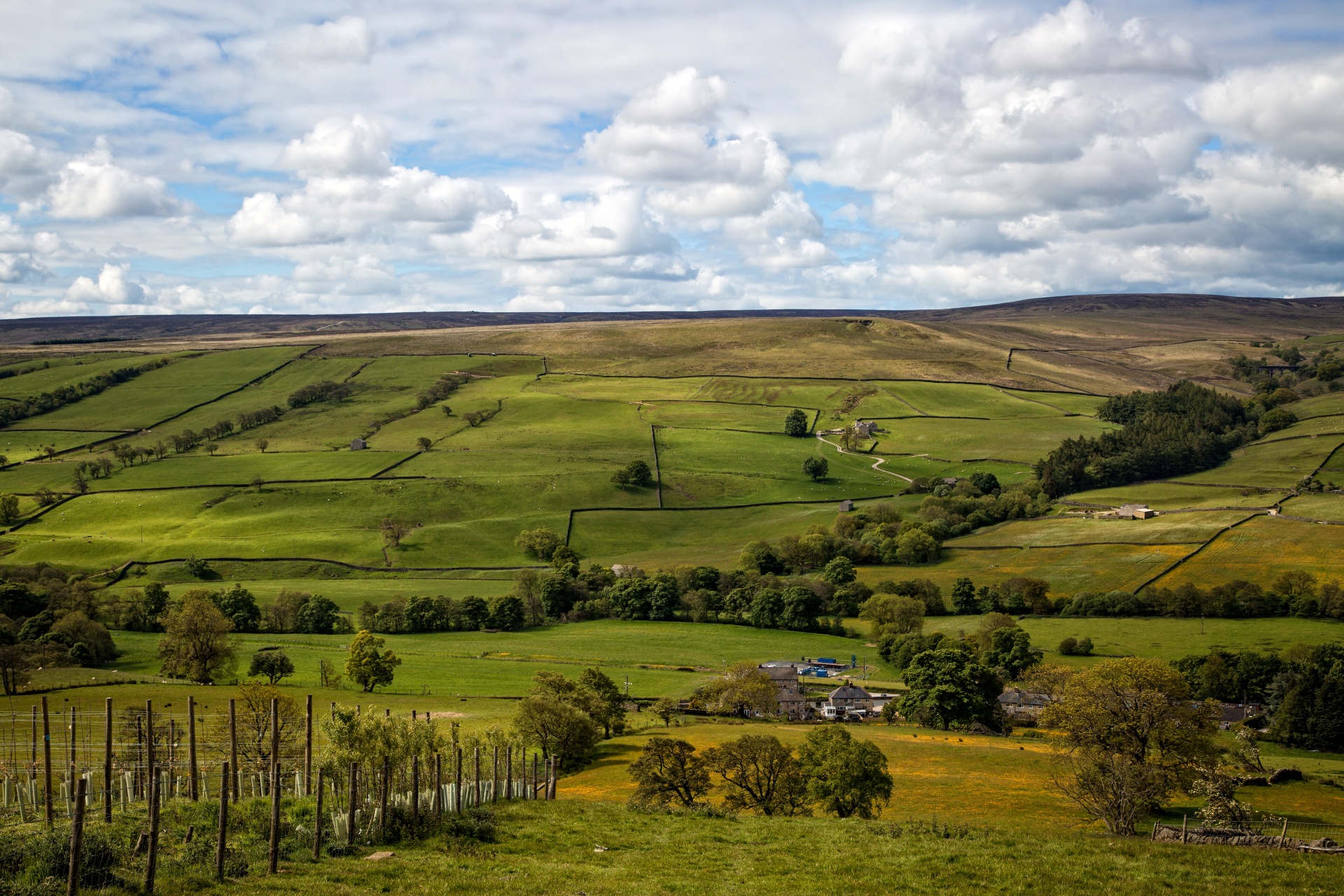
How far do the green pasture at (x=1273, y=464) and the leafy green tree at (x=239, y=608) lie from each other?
15047 centimetres

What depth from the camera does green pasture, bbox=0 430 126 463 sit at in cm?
17975

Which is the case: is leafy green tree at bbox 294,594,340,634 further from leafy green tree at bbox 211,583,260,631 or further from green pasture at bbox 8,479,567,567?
green pasture at bbox 8,479,567,567

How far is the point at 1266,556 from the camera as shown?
112 m

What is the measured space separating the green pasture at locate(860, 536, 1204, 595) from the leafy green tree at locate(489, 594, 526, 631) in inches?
1803

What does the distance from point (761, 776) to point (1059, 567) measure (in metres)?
90.1

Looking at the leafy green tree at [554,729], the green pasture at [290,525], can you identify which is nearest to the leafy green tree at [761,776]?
the leafy green tree at [554,729]

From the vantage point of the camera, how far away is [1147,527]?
132375 mm

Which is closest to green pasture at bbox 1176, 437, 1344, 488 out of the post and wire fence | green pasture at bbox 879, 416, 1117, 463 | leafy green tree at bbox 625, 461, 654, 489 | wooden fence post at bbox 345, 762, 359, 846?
green pasture at bbox 879, 416, 1117, 463

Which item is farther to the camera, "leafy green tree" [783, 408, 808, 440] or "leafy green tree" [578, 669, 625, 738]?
"leafy green tree" [783, 408, 808, 440]

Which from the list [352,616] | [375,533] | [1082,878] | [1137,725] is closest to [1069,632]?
[1137,725]

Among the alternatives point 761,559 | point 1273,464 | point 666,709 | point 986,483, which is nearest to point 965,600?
point 761,559

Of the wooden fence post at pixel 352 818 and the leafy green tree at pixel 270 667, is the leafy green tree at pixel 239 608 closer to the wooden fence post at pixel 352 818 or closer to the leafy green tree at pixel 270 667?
the leafy green tree at pixel 270 667

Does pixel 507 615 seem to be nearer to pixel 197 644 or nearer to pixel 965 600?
pixel 197 644

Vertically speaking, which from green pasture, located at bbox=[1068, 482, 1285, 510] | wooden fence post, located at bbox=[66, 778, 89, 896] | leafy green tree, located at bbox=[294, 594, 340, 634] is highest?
wooden fence post, located at bbox=[66, 778, 89, 896]
